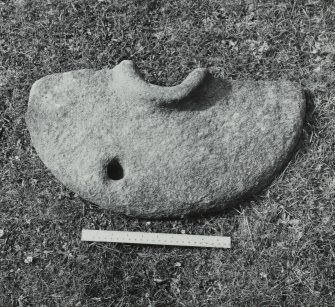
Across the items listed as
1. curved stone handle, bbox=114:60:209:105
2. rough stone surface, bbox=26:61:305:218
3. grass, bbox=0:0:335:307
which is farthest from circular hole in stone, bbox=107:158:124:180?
curved stone handle, bbox=114:60:209:105

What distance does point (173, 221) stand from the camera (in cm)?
224

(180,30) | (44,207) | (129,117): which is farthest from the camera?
(180,30)

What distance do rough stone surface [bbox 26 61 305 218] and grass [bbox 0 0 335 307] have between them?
149mm

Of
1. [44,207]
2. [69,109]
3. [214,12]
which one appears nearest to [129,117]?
[69,109]

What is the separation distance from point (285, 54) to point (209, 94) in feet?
1.78

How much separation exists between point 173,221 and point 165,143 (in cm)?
38

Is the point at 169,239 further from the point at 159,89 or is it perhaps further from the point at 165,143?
the point at 159,89

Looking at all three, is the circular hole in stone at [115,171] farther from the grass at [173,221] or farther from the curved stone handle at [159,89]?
the curved stone handle at [159,89]

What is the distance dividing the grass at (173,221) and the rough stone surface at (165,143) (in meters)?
0.15

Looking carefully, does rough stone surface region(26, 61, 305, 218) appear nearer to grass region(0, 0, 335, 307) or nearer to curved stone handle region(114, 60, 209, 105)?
curved stone handle region(114, 60, 209, 105)

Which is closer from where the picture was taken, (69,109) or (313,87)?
(69,109)

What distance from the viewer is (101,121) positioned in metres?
2.16

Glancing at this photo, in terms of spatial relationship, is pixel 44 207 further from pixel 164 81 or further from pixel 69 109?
pixel 164 81

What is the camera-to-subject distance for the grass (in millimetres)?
2201
